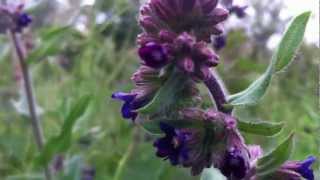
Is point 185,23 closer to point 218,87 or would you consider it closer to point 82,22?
point 218,87

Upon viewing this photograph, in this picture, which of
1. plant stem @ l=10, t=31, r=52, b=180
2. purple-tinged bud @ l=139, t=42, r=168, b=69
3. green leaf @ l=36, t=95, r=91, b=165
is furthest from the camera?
plant stem @ l=10, t=31, r=52, b=180

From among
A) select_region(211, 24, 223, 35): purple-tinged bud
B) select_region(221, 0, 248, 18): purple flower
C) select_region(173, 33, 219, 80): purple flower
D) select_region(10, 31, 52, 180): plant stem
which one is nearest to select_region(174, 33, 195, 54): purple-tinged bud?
select_region(173, 33, 219, 80): purple flower

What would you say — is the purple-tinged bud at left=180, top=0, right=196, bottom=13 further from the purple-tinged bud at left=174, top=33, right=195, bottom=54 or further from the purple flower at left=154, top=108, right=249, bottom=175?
the purple flower at left=154, top=108, right=249, bottom=175

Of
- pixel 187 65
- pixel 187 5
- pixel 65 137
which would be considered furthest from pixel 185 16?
pixel 65 137

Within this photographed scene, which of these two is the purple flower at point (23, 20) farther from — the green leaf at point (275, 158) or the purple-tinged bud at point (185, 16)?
the green leaf at point (275, 158)

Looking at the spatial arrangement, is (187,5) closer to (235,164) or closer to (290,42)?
(290,42)
